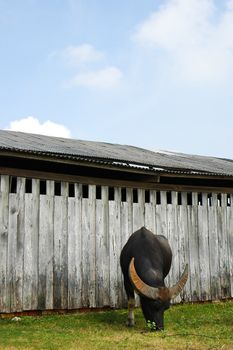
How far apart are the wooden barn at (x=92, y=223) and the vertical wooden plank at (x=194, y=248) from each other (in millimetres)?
28

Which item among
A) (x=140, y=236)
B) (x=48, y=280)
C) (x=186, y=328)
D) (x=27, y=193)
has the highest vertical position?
(x=27, y=193)

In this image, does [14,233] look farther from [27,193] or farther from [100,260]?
[100,260]

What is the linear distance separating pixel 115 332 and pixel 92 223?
11.5 ft

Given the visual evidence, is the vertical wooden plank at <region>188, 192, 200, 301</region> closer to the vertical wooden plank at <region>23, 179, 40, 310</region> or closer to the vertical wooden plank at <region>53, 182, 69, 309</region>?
the vertical wooden plank at <region>53, 182, 69, 309</region>

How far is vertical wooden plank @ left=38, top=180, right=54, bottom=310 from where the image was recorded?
1166cm

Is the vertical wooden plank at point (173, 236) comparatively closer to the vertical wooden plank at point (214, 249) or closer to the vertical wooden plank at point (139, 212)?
the vertical wooden plank at point (139, 212)

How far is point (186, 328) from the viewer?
10219 mm

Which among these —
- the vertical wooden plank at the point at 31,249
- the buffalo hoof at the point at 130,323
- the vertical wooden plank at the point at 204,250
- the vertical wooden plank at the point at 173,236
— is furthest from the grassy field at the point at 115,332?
the vertical wooden plank at the point at 204,250

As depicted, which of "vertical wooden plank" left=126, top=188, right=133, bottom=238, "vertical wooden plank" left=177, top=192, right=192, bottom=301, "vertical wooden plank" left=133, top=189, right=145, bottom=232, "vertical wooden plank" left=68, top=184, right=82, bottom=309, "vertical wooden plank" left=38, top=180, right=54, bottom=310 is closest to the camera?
"vertical wooden plank" left=38, top=180, right=54, bottom=310

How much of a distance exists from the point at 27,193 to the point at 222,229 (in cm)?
648

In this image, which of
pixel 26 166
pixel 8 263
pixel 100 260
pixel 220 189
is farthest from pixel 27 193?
pixel 220 189

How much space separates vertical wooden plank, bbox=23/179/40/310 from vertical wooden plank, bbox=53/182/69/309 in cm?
51

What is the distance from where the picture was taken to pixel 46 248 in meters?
11.9

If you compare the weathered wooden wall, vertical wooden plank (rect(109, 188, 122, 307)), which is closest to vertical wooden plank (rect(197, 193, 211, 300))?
the weathered wooden wall
